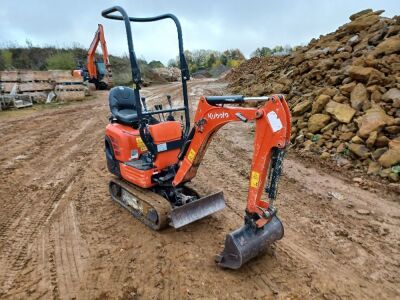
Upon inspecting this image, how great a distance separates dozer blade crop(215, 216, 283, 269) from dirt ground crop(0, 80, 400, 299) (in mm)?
150

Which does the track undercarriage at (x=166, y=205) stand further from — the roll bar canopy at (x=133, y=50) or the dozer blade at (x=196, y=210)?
the roll bar canopy at (x=133, y=50)

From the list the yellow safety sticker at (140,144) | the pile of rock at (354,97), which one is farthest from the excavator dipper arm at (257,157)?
the pile of rock at (354,97)

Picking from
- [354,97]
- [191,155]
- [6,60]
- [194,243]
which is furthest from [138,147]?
[6,60]

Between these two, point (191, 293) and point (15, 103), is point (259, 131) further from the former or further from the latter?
point (15, 103)

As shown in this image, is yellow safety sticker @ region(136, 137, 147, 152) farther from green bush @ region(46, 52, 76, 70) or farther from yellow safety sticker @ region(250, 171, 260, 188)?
green bush @ region(46, 52, 76, 70)

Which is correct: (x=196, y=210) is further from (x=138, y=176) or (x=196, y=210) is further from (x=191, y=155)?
(x=138, y=176)

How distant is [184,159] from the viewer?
4.16 m

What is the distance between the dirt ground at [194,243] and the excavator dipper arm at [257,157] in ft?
0.99

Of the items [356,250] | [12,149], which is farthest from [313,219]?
[12,149]

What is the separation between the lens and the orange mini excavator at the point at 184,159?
3221 mm

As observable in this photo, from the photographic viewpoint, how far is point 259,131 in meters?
3.23

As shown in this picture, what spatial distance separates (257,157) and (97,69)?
1980 cm

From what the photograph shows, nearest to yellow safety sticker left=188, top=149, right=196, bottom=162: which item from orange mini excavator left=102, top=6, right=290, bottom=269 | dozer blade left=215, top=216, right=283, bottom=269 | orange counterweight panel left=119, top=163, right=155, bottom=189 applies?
orange mini excavator left=102, top=6, right=290, bottom=269

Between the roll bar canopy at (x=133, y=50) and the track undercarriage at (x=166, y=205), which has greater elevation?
the roll bar canopy at (x=133, y=50)
